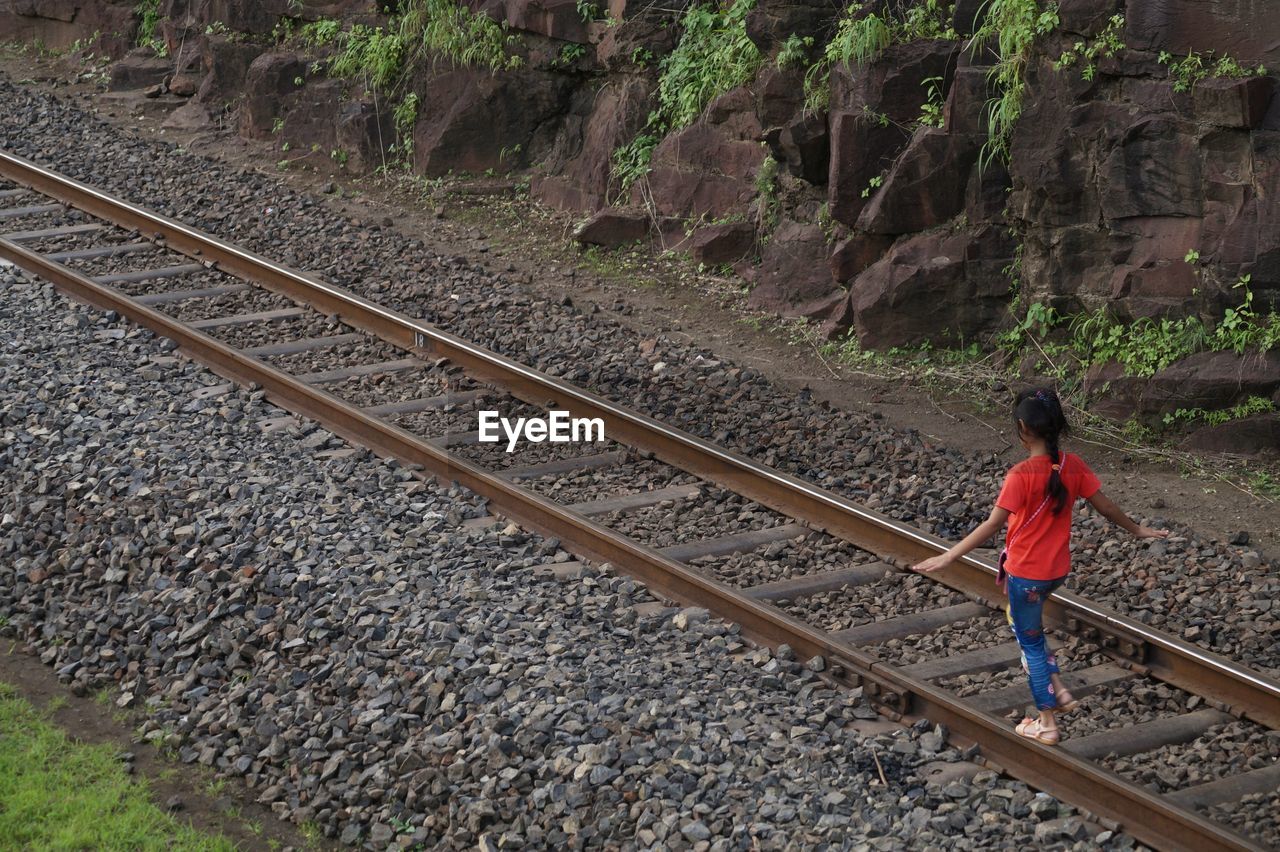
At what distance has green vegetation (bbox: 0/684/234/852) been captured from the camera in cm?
556

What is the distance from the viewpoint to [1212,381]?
9633 mm

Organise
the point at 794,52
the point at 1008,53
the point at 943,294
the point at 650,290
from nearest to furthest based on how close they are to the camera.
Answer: the point at 1008,53
the point at 943,294
the point at 794,52
the point at 650,290

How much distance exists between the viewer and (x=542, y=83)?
1530cm

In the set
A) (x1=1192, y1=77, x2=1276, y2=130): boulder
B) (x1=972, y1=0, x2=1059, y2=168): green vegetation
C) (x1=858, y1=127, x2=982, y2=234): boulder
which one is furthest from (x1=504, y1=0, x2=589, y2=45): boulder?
(x1=1192, y1=77, x2=1276, y2=130): boulder

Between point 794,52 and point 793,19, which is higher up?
point 793,19

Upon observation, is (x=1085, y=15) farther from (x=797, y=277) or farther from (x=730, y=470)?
(x=730, y=470)

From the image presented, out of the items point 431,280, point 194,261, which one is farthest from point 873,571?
point 194,261

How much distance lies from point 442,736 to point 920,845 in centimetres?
190

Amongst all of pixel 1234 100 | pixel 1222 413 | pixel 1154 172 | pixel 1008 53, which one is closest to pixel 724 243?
pixel 1008 53

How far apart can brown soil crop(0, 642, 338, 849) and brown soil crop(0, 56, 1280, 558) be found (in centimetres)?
525

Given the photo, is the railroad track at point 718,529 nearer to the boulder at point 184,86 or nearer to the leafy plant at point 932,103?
the leafy plant at point 932,103

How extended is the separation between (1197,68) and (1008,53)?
1.49 metres

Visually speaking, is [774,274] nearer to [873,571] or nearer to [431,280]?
[431,280]

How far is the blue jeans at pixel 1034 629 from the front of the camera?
595 cm
